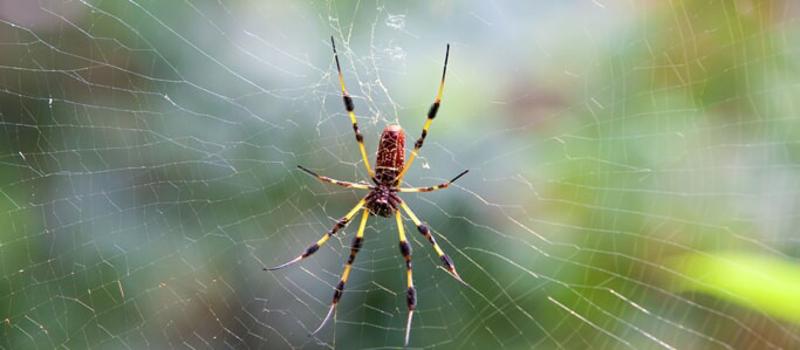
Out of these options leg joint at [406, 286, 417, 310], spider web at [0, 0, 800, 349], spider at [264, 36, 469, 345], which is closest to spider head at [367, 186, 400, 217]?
spider at [264, 36, 469, 345]

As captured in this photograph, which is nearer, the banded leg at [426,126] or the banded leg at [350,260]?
the banded leg at [426,126]

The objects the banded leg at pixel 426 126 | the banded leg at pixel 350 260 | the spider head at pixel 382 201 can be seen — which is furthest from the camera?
the spider head at pixel 382 201

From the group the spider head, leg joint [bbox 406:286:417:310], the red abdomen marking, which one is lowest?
leg joint [bbox 406:286:417:310]

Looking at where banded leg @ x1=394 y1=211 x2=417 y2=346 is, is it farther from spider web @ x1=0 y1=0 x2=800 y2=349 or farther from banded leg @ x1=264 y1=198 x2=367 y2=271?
banded leg @ x1=264 y1=198 x2=367 y2=271

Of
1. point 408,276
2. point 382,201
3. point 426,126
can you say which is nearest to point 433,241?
point 408,276

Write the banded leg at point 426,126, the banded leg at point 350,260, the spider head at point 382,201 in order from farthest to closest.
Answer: the spider head at point 382,201, the banded leg at point 350,260, the banded leg at point 426,126

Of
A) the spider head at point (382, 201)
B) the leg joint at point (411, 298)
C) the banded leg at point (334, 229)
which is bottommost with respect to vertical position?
the leg joint at point (411, 298)

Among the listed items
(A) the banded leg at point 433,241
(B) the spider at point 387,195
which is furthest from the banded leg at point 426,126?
(A) the banded leg at point 433,241

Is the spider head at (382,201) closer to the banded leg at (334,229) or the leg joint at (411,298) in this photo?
the banded leg at (334,229)
